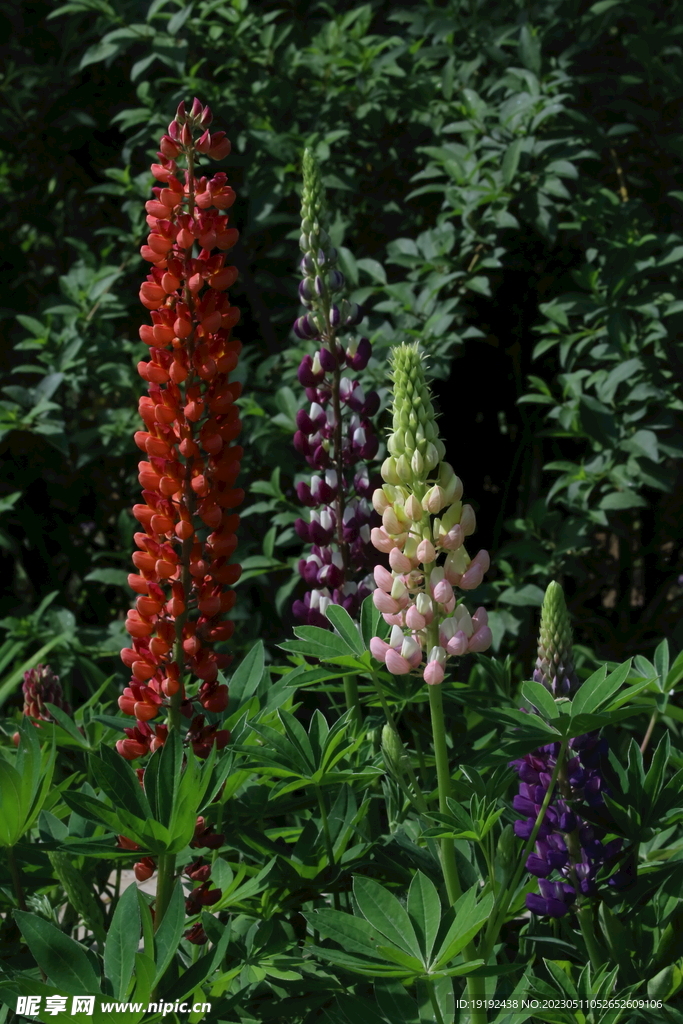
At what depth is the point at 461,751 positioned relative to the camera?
184cm

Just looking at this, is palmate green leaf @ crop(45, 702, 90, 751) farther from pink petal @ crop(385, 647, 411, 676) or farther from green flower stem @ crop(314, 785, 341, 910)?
pink petal @ crop(385, 647, 411, 676)

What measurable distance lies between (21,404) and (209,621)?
73.9 inches

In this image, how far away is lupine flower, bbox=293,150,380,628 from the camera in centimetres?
211

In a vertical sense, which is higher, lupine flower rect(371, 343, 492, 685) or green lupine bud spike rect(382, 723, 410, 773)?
lupine flower rect(371, 343, 492, 685)

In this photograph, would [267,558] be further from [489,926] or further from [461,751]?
[489,926]

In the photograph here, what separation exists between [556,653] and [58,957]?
3.04 ft

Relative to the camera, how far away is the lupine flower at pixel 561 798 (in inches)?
62.6

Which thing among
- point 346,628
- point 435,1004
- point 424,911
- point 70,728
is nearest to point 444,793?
point 424,911

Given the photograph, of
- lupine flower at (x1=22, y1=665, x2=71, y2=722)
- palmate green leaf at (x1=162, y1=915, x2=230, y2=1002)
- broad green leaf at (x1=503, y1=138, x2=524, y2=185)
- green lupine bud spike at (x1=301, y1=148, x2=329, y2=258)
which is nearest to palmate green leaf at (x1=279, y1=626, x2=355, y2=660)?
palmate green leaf at (x1=162, y1=915, x2=230, y2=1002)

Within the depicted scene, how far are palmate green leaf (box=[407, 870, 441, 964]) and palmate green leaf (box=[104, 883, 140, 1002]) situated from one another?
1.13 feet

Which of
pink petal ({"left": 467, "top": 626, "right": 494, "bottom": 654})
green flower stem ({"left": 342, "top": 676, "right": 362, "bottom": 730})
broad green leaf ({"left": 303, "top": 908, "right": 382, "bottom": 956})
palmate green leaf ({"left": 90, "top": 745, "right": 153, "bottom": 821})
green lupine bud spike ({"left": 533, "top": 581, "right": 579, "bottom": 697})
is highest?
pink petal ({"left": 467, "top": 626, "right": 494, "bottom": 654})

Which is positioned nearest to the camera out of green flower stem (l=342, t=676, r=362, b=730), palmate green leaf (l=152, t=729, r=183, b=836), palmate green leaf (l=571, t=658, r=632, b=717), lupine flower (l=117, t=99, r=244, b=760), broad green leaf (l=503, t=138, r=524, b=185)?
palmate green leaf (l=152, t=729, r=183, b=836)

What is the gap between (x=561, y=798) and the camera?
1649 mm

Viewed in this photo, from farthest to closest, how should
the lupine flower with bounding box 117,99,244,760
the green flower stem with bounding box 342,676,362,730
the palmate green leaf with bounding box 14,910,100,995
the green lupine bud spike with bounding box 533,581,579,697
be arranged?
the green flower stem with bounding box 342,676,362,730, the green lupine bud spike with bounding box 533,581,579,697, the lupine flower with bounding box 117,99,244,760, the palmate green leaf with bounding box 14,910,100,995
